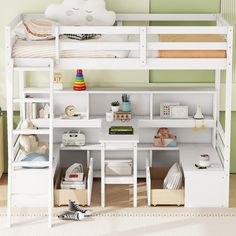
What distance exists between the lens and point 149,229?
18.8 ft

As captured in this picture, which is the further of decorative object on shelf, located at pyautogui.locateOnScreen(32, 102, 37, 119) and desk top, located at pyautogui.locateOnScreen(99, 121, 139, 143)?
decorative object on shelf, located at pyautogui.locateOnScreen(32, 102, 37, 119)

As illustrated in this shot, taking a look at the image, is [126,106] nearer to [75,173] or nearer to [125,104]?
[125,104]

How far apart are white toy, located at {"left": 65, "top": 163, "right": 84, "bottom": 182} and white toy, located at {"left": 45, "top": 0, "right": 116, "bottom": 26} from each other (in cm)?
126

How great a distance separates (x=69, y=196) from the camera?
243 inches

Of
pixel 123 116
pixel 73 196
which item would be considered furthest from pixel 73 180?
pixel 123 116

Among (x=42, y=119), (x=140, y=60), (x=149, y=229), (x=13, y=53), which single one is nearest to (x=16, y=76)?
(x=42, y=119)

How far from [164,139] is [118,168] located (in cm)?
56

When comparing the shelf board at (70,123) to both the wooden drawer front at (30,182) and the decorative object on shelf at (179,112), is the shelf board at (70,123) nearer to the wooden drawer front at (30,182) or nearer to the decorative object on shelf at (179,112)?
the decorative object on shelf at (179,112)

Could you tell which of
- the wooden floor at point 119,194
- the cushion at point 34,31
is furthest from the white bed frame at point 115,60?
the wooden floor at point 119,194

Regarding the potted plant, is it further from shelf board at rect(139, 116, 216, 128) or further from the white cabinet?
the white cabinet

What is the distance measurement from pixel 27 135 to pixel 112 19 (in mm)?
1263

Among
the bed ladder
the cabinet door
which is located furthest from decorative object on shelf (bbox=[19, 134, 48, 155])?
the cabinet door

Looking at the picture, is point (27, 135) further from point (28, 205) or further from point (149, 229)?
point (149, 229)

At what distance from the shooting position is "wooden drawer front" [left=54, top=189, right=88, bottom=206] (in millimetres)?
Answer: 6171
